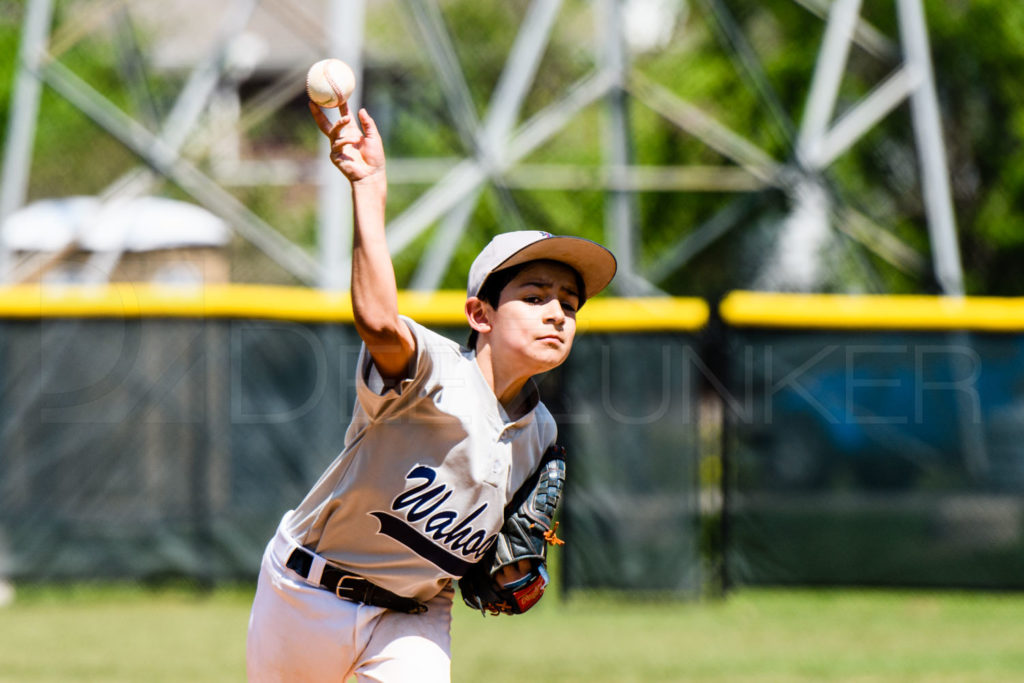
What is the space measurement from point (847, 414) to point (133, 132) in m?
5.77

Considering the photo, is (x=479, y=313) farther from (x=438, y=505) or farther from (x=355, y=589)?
(x=355, y=589)

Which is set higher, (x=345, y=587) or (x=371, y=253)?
(x=371, y=253)

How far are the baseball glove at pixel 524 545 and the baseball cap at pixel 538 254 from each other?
48 cm

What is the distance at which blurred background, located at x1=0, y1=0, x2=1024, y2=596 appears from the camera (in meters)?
7.14

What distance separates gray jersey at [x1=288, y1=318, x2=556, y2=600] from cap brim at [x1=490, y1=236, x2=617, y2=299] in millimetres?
252

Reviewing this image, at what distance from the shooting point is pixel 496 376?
2.75 m

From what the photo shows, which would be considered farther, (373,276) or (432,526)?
(432,526)

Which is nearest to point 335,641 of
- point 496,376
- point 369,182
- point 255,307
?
point 496,376

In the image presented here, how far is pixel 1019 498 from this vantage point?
22.9ft

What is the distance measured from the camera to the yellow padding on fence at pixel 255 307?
7371mm

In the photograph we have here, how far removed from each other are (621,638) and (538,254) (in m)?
4.22

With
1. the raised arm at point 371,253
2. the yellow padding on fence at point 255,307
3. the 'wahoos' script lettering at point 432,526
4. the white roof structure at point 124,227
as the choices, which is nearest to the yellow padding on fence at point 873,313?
the yellow padding on fence at point 255,307

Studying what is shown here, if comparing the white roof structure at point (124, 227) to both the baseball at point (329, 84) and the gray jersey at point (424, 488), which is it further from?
the baseball at point (329, 84)

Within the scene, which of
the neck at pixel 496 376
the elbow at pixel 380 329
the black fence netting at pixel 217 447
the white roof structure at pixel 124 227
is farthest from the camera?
the white roof structure at pixel 124 227
